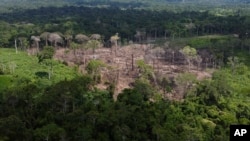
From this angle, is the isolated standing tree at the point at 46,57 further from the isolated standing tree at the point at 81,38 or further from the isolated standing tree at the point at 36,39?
the isolated standing tree at the point at 81,38

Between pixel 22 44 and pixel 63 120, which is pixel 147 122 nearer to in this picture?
pixel 63 120

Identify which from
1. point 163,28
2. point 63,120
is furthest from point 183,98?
point 163,28

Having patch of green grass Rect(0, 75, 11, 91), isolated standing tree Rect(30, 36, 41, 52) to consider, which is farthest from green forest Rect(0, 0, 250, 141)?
isolated standing tree Rect(30, 36, 41, 52)

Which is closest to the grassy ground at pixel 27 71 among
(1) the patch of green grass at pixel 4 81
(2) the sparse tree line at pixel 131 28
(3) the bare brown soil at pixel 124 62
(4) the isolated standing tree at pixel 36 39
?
(1) the patch of green grass at pixel 4 81

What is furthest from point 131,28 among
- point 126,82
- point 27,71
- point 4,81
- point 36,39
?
point 4,81

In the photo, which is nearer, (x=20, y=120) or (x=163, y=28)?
(x=20, y=120)

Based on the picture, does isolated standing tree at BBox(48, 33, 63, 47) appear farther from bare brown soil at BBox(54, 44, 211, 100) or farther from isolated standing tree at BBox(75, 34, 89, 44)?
isolated standing tree at BBox(75, 34, 89, 44)
